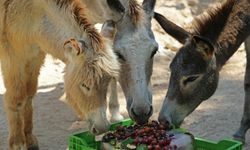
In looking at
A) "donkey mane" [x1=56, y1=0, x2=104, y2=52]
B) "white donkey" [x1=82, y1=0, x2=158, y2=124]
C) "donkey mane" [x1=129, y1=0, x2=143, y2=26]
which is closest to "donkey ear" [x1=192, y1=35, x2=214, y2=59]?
"white donkey" [x1=82, y1=0, x2=158, y2=124]

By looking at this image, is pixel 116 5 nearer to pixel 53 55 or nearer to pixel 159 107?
pixel 53 55

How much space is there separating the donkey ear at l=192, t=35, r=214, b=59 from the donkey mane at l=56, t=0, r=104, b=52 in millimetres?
887

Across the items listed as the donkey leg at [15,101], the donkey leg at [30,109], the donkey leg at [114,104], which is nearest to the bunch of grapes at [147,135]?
the donkey leg at [15,101]

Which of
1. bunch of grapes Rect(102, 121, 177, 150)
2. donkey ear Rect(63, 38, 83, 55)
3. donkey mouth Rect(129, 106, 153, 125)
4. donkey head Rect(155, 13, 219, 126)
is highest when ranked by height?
donkey ear Rect(63, 38, 83, 55)

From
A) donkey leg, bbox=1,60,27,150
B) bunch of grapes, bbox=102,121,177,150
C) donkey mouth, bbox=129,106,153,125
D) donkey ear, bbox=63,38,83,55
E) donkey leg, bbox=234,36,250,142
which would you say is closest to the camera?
bunch of grapes, bbox=102,121,177,150

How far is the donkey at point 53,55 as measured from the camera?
4148 millimetres

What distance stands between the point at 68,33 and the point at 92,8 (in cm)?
105

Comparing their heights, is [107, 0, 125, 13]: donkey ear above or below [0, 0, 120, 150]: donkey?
above

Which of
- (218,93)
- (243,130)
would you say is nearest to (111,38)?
(243,130)

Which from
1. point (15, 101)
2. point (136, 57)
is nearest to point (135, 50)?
point (136, 57)

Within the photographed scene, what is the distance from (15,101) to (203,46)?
1898 millimetres

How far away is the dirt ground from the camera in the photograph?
5.75m

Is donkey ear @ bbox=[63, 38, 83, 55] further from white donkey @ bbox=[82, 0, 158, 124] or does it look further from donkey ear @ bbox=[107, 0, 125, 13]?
donkey ear @ bbox=[107, 0, 125, 13]

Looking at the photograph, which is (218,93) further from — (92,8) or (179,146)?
(179,146)
